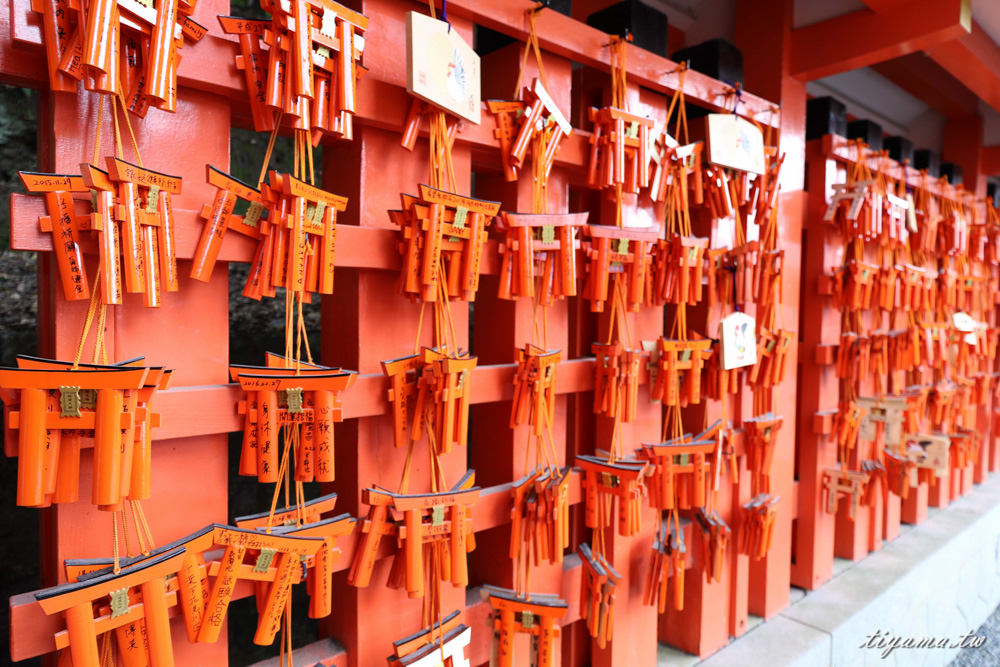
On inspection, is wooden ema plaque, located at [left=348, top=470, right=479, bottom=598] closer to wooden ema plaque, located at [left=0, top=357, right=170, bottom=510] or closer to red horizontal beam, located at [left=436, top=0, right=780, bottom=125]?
wooden ema plaque, located at [left=0, top=357, right=170, bottom=510]

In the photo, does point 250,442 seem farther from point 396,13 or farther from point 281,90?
point 396,13

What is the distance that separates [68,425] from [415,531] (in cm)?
43

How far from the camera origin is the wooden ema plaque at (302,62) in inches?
27.4

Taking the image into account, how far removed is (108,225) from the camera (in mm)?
606

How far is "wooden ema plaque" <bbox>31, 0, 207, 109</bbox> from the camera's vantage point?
1.90 ft

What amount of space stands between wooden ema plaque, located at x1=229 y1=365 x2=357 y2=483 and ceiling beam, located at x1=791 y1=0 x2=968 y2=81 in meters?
1.42

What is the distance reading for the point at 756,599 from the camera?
1579 millimetres

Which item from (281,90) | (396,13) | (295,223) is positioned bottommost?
(295,223)

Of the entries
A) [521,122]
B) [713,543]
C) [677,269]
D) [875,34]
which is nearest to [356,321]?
[521,122]

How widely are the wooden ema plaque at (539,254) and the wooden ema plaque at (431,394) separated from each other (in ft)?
0.46

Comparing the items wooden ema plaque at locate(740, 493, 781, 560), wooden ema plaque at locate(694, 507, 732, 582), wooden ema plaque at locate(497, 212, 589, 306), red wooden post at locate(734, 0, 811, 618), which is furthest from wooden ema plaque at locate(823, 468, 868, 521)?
wooden ema plaque at locate(497, 212, 589, 306)

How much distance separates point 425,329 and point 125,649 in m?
0.52

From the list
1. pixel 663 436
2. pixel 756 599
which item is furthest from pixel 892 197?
pixel 756 599

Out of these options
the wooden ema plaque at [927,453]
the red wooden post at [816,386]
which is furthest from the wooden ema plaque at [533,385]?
the wooden ema plaque at [927,453]
